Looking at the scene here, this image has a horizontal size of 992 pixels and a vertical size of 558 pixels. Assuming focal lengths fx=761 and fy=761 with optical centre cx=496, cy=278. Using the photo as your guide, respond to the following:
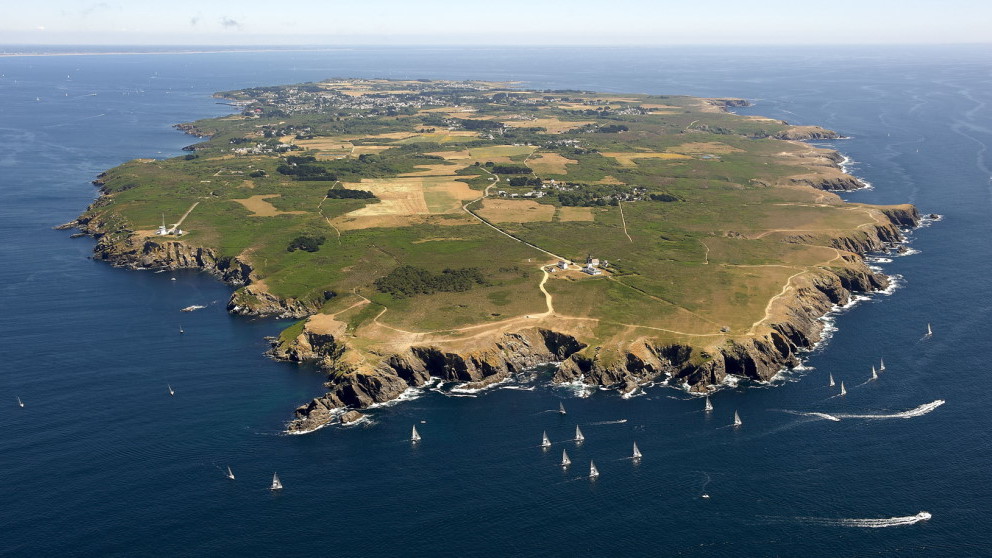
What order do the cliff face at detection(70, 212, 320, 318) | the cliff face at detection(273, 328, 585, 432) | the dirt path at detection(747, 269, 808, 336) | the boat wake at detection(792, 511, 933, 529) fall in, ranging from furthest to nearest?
the cliff face at detection(70, 212, 320, 318), the dirt path at detection(747, 269, 808, 336), the cliff face at detection(273, 328, 585, 432), the boat wake at detection(792, 511, 933, 529)

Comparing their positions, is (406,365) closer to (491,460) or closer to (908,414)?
(491,460)

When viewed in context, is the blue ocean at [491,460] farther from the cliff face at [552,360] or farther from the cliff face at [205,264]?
the cliff face at [205,264]

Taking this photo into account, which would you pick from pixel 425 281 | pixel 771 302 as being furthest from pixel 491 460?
pixel 771 302

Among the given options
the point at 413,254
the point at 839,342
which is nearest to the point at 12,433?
the point at 413,254

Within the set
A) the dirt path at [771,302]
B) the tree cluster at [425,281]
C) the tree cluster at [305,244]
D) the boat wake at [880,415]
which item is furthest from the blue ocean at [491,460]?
the tree cluster at [305,244]

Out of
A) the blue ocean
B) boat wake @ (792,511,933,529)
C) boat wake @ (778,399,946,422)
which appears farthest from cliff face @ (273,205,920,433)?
boat wake @ (792,511,933,529)

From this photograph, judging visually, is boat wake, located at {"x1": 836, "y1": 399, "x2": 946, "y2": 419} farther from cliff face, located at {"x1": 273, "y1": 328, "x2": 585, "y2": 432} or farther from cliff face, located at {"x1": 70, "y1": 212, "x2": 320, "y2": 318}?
cliff face, located at {"x1": 70, "y1": 212, "x2": 320, "y2": 318}
